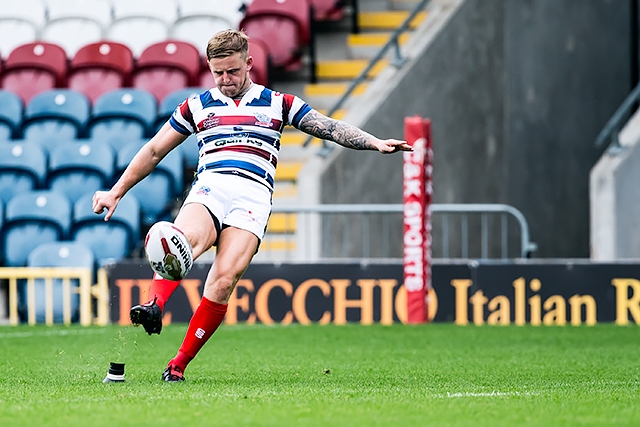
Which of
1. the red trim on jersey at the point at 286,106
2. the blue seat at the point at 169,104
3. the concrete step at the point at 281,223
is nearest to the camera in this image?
the red trim on jersey at the point at 286,106

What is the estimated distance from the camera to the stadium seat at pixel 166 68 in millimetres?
16812

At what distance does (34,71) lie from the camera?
17484mm

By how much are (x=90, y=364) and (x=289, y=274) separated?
5.05 metres

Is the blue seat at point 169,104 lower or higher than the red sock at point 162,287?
higher

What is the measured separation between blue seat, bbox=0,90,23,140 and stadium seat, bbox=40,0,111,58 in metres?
2.13

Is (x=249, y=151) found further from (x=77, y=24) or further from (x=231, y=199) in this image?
(x=77, y=24)

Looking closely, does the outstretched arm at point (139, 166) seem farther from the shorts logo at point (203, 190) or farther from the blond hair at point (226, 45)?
the blond hair at point (226, 45)

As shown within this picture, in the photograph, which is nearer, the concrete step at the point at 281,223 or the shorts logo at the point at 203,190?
the shorts logo at the point at 203,190

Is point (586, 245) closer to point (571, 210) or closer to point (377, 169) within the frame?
point (571, 210)

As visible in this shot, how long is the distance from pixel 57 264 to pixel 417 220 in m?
3.78

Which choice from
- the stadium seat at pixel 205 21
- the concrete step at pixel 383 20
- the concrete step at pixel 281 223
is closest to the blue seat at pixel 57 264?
the concrete step at pixel 281 223

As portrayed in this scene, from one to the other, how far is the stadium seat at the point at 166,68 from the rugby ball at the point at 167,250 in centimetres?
1061

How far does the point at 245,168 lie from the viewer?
6859 mm

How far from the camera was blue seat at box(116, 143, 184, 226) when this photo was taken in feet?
47.6
